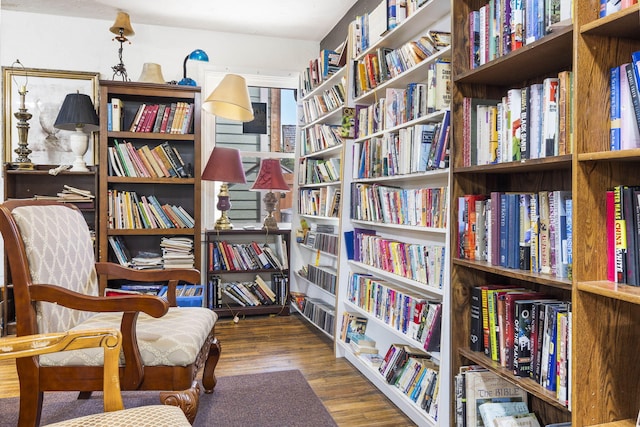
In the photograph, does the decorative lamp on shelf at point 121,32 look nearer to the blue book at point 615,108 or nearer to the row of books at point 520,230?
the row of books at point 520,230

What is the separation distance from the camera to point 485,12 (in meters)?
1.71

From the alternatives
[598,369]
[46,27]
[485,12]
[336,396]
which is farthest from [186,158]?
[598,369]

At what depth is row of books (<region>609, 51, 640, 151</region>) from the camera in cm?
114

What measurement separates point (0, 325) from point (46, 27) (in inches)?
91.9

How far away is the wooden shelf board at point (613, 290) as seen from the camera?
107 centimetres

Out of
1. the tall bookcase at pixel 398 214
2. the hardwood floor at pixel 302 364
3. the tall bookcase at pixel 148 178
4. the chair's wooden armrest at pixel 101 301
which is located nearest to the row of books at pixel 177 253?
the tall bookcase at pixel 148 178

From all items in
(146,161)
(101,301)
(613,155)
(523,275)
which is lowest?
(101,301)

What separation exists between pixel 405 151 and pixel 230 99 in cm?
113

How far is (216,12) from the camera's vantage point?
3.75 metres

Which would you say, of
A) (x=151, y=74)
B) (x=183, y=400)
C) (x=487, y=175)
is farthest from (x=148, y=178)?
(x=487, y=175)

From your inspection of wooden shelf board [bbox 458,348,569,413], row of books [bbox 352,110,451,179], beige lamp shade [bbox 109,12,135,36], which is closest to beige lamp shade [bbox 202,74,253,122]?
row of books [bbox 352,110,451,179]

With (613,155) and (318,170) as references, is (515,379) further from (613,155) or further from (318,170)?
(318,170)

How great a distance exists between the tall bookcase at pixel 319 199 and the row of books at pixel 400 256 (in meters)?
0.19

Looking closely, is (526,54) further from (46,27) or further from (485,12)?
(46,27)
